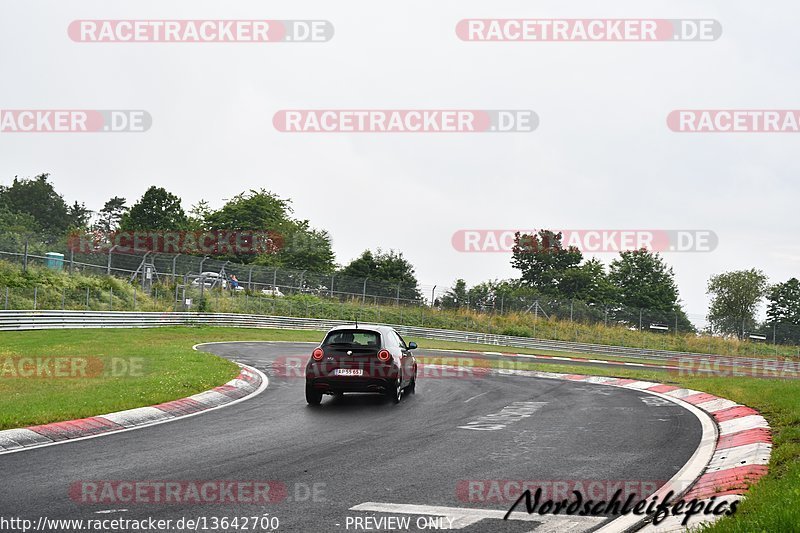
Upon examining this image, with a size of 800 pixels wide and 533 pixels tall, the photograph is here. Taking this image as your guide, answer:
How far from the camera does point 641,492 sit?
22.5 ft

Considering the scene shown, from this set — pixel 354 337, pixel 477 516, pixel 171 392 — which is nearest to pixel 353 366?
pixel 354 337

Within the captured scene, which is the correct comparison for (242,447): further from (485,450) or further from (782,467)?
(782,467)

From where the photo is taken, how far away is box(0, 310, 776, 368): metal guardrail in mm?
30562

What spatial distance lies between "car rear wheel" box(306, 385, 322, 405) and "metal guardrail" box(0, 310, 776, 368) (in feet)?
64.0

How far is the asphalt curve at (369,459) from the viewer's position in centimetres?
604

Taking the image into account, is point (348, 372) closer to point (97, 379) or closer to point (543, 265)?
point (97, 379)

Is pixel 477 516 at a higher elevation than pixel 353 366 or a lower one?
lower

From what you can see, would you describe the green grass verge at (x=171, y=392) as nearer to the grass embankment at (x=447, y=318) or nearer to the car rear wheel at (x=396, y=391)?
the car rear wheel at (x=396, y=391)

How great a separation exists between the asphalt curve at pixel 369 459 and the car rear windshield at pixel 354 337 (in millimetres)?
1151

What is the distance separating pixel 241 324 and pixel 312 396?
30.1m

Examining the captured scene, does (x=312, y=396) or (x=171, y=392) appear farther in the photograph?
(x=312, y=396)

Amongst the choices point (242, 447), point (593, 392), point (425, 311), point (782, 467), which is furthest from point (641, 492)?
point (425, 311)

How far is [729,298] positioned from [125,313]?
71438 millimetres

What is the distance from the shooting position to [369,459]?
845cm
